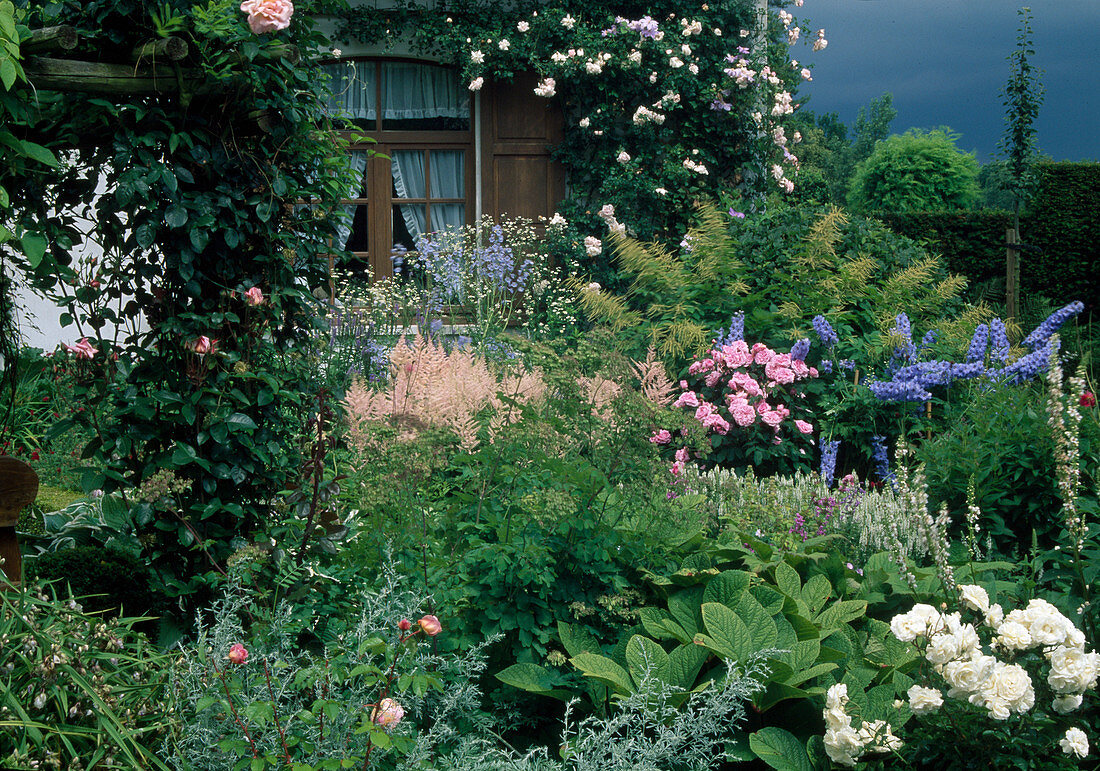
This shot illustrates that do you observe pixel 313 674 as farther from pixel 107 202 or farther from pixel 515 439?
pixel 107 202

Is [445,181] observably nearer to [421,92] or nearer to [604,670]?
[421,92]

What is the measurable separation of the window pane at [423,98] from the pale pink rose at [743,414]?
521cm

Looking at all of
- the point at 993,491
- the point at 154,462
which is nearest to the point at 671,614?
the point at 154,462

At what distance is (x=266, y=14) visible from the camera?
2.21m

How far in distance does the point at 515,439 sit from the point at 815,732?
1.11 m

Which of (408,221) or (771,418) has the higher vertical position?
(408,221)

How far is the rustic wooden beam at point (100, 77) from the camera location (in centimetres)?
217

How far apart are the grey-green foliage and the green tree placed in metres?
14.9

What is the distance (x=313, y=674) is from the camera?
5.74 feet

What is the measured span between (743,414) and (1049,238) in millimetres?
7662

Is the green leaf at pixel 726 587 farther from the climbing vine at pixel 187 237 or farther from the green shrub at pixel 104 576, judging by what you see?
the green shrub at pixel 104 576

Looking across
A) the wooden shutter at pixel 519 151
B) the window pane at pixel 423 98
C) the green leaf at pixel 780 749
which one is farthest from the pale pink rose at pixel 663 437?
the window pane at pixel 423 98

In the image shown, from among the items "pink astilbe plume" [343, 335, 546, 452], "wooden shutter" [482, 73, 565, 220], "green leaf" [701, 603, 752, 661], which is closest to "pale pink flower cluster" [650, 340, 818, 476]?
"pink astilbe plume" [343, 335, 546, 452]

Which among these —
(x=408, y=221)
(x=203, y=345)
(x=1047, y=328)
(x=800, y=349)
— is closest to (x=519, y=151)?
(x=408, y=221)
